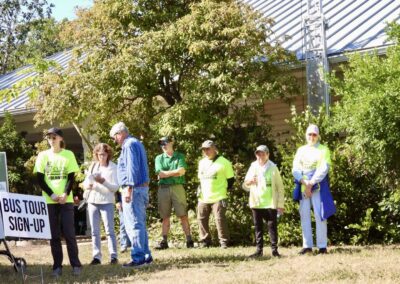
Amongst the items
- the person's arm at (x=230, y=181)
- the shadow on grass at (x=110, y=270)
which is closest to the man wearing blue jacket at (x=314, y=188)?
the shadow on grass at (x=110, y=270)

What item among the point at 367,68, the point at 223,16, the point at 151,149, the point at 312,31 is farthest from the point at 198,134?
the point at 367,68

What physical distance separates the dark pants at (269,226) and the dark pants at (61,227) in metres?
2.71

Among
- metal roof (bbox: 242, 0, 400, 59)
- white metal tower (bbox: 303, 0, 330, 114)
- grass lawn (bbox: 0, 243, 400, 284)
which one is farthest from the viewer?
metal roof (bbox: 242, 0, 400, 59)

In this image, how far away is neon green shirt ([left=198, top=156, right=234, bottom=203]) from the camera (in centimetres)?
1220

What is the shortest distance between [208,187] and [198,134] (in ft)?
5.46

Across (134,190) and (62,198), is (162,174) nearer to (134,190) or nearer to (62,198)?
(134,190)

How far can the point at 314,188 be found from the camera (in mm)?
10344

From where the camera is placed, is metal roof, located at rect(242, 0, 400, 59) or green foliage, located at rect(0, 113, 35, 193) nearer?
metal roof, located at rect(242, 0, 400, 59)

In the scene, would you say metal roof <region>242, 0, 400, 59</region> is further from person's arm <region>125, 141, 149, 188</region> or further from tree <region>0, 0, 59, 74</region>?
tree <region>0, 0, 59, 74</region>

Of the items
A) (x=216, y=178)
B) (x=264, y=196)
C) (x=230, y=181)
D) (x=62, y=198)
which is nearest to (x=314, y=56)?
(x=230, y=181)

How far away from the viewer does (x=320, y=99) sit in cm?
1433

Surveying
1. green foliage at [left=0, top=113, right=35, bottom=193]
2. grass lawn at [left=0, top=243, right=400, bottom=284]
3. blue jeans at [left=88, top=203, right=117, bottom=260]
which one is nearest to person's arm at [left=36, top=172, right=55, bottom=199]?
grass lawn at [left=0, top=243, right=400, bottom=284]

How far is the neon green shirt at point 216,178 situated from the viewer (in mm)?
12203

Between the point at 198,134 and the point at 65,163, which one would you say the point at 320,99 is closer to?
the point at 198,134
